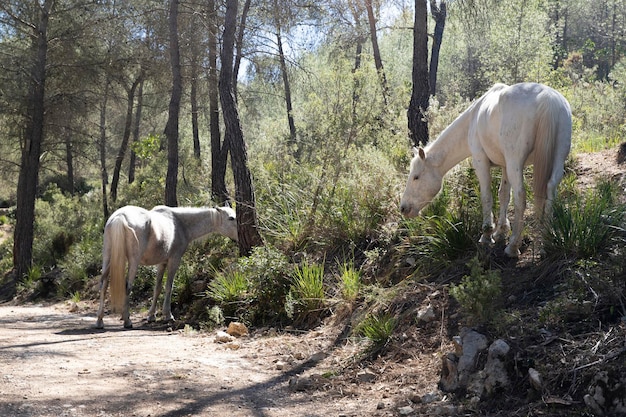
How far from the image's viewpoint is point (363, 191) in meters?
8.92

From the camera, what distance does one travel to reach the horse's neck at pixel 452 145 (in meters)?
7.21

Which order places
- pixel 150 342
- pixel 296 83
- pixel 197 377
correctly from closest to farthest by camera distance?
pixel 197 377, pixel 150 342, pixel 296 83

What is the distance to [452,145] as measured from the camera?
24.1 feet

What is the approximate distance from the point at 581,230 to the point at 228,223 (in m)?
6.16

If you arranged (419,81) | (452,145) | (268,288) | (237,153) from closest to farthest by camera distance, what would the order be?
1. (452,145)
2. (268,288)
3. (237,153)
4. (419,81)

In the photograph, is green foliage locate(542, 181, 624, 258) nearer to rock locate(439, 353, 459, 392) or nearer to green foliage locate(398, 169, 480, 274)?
green foliage locate(398, 169, 480, 274)

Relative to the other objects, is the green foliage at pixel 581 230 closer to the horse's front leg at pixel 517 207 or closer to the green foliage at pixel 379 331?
the horse's front leg at pixel 517 207

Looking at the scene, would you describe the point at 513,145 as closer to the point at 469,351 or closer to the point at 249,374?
the point at 469,351

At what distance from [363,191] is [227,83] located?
9.39 ft

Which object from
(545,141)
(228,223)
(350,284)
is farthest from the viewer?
(228,223)

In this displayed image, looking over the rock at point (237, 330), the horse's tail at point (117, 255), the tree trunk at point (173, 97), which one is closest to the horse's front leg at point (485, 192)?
the rock at point (237, 330)

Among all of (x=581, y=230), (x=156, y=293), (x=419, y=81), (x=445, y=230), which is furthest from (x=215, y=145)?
(x=581, y=230)

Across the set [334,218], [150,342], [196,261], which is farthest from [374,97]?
[150,342]

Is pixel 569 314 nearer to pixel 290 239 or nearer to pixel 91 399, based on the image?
pixel 91 399
